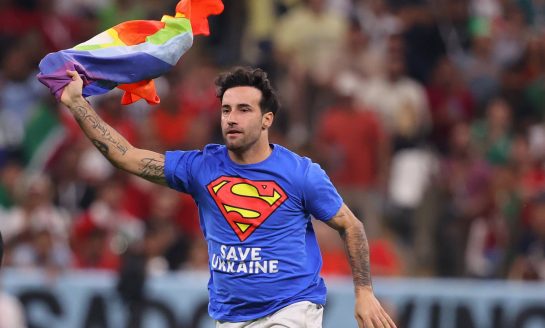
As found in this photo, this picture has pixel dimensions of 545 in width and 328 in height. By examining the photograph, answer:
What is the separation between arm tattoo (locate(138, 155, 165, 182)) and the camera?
27.9 ft

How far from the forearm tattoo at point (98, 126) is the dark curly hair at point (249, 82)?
66 cm

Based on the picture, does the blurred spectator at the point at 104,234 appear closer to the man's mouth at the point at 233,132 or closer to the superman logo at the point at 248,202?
the superman logo at the point at 248,202

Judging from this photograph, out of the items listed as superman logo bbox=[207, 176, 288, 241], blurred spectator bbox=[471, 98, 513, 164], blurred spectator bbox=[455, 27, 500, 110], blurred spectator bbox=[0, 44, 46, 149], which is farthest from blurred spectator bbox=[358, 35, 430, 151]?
superman logo bbox=[207, 176, 288, 241]

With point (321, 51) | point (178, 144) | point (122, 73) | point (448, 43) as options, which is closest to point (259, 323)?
point (122, 73)

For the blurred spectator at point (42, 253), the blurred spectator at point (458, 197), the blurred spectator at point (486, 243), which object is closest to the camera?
the blurred spectator at point (42, 253)

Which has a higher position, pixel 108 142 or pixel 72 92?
pixel 72 92

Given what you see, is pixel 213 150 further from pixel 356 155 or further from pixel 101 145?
pixel 356 155

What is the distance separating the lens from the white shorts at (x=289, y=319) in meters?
8.36

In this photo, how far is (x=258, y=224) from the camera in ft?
27.6

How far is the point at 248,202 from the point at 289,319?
2.37 feet

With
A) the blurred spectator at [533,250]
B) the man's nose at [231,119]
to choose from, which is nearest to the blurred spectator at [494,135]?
the blurred spectator at [533,250]

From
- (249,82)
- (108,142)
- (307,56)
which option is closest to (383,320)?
(249,82)

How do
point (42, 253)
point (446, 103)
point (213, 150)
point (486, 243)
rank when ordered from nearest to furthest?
point (213, 150) → point (42, 253) → point (486, 243) → point (446, 103)

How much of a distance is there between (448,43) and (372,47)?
1.27m
